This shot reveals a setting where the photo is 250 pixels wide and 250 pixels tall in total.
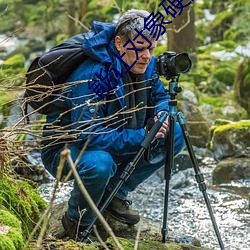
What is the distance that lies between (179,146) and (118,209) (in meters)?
0.54

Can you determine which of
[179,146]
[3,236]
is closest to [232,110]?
[179,146]

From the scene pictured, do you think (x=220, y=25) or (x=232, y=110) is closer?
(x=232, y=110)

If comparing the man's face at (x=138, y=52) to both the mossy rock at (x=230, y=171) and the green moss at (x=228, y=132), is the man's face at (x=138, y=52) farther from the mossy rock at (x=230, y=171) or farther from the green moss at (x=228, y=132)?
the green moss at (x=228, y=132)

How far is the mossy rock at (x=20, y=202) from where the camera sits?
9.73ft

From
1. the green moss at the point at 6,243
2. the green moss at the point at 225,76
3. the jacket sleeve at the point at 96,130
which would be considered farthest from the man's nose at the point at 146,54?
the green moss at the point at 225,76

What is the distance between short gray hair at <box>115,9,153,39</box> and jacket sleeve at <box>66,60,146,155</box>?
0.97 feet

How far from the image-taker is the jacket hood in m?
3.27

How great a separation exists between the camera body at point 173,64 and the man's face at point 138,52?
0.08 metres

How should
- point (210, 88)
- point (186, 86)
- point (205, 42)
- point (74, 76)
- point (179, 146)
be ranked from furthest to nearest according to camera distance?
point (205, 42)
point (210, 88)
point (186, 86)
point (179, 146)
point (74, 76)

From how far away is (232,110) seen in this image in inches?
359

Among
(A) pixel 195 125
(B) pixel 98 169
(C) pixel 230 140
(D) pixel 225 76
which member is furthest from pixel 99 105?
(D) pixel 225 76

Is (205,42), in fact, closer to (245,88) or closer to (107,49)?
(245,88)

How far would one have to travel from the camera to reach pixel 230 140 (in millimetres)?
6883

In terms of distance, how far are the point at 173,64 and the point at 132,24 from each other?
1.02ft
